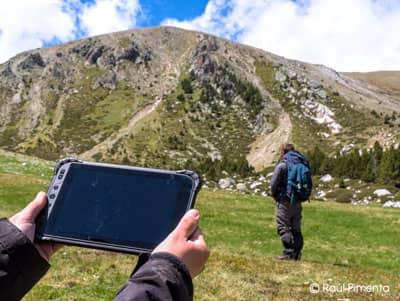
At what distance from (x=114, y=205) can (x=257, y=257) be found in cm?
1121

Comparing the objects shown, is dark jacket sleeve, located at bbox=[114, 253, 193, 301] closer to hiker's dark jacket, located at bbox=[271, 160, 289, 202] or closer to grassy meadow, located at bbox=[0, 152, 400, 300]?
grassy meadow, located at bbox=[0, 152, 400, 300]

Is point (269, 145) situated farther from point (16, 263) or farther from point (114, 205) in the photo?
point (16, 263)

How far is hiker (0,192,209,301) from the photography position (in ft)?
8.70

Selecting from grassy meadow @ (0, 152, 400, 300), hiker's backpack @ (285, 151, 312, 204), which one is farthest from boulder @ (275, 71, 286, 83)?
hiker's backpack @ (285, 151, 312, 204)

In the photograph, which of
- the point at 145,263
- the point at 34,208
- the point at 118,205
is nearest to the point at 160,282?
the point at 145,263

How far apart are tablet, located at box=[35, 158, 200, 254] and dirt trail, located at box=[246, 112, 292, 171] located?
407ft

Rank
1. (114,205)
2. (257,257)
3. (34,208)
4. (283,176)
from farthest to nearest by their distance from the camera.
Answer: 1. (257,257)
2. (283,176)
3. (114,205)
4. (34,208)

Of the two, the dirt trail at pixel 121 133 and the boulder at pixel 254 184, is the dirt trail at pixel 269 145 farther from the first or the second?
the boulder at pixel 254 184

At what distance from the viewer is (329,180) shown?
6738 centimetres

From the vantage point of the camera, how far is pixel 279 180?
46.7 feet

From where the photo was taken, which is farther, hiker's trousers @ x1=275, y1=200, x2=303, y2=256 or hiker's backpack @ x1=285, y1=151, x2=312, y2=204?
hiker's trousers @ x1=275, y1=200, x2=303, y2=256

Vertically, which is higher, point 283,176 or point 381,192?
point 283,176

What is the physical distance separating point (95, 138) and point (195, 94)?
43.7 meters

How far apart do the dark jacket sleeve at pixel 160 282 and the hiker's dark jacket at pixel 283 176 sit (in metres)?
11.5
